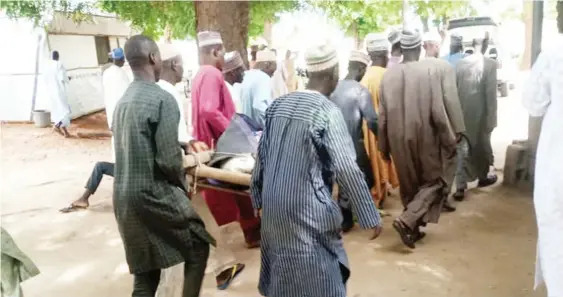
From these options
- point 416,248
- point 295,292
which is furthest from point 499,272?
point 295,292

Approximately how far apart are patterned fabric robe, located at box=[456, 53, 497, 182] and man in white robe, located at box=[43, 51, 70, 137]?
9094 mm

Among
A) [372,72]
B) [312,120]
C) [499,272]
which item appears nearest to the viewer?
[312,120]

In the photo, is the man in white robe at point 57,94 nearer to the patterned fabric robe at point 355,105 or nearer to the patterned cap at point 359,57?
the patterned cap at point 359,57

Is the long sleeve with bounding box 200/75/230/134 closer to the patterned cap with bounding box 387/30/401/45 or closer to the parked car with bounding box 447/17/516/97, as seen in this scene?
the patterned cap with bounding box 387/30/401/45

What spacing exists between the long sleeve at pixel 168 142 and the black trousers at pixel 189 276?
457 mm

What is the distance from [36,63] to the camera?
1324cm

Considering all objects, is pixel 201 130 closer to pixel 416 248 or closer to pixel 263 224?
pixel 263 224

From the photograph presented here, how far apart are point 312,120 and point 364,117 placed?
8.19 feet

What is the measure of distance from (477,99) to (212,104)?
10.9ft

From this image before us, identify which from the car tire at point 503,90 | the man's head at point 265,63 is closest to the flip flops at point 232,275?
the man's head at point 265,63

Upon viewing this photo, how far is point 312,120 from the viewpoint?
2455mm

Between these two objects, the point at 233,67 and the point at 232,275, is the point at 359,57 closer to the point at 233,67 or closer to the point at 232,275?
the point at 233,67

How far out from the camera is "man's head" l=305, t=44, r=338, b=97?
104 inches

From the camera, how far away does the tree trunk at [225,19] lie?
5969 mm
